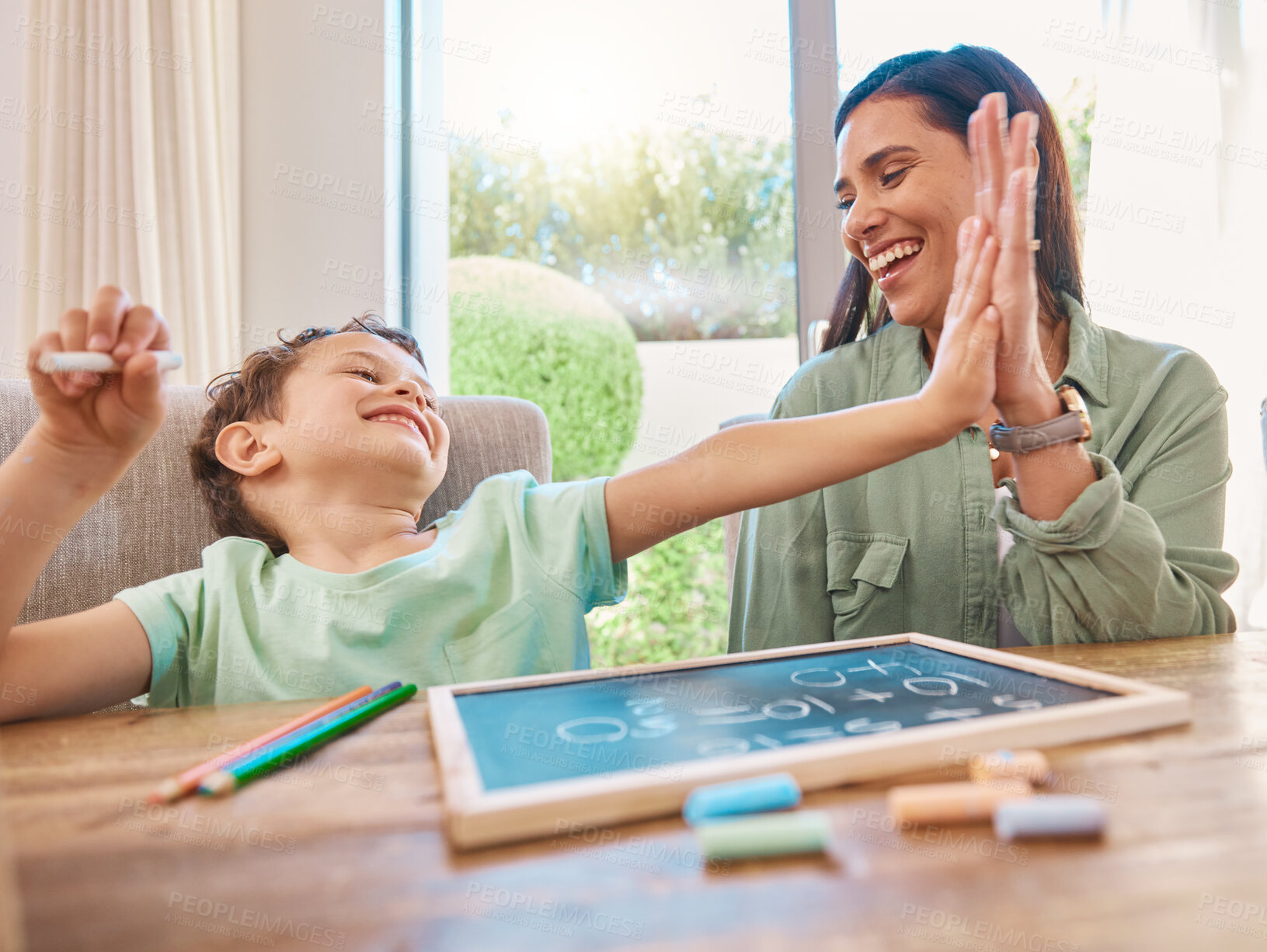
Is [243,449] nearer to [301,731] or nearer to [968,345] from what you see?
[301,731]

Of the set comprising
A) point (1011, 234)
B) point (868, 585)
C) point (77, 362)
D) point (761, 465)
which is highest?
point (1011, 234)

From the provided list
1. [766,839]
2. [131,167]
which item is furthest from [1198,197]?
[131,167]

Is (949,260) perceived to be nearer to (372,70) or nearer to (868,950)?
(868,950)

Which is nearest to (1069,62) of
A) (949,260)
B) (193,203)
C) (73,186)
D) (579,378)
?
(949,260)

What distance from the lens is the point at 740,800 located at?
445mm

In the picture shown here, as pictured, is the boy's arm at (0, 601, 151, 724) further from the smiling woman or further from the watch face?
the watch face

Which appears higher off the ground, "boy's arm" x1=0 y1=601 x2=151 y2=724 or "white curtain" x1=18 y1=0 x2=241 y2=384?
"white curtain" x1=18 y1=0 x2=241 y2=384

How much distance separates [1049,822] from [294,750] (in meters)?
0.45

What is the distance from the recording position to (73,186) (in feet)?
7.25

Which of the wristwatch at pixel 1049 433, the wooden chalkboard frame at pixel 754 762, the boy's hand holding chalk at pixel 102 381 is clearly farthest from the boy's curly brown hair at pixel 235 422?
the wristwatch at pixel 1049 433

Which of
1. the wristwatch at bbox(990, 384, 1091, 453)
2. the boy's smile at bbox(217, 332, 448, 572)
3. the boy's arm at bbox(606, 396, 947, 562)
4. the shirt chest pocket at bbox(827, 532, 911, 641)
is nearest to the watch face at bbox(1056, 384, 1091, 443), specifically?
the wristwatch at bbox(990, 384, 1091, 453)

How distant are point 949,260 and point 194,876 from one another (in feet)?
4.34

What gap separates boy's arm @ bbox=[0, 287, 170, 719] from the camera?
735mm

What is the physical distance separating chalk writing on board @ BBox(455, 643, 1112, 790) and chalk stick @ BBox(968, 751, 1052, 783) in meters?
0.06
